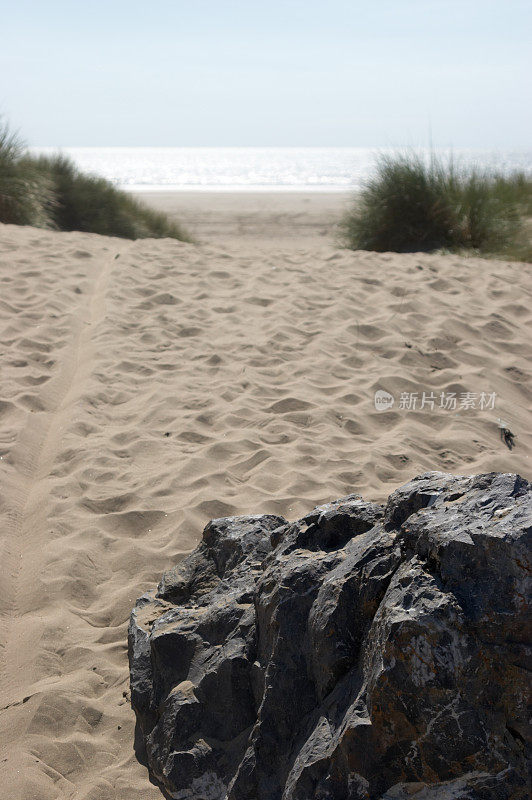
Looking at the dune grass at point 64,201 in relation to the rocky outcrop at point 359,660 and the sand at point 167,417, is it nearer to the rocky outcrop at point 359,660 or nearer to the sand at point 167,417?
the sand at point 167,417

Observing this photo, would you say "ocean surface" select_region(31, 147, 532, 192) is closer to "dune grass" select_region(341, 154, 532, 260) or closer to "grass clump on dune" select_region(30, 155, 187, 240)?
"dune grass" select_region(341, 154, 532, 260)

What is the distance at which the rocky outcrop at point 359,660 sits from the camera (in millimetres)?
1407

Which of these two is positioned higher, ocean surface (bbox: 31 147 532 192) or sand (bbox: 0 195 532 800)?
ocean surface (bbox: 31 147 532 192)

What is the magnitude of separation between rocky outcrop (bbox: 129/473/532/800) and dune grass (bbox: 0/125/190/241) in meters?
8.36

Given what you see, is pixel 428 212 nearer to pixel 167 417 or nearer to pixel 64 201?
pixel 64 201

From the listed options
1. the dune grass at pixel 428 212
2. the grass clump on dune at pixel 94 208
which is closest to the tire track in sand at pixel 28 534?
the dune grass at pixel 428 212

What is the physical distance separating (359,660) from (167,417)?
276 cm

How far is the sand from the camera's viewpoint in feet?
7.75

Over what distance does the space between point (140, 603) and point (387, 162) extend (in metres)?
8.06

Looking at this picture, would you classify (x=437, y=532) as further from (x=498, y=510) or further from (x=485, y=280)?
(x=485, y=280)

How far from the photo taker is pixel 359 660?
1643mm

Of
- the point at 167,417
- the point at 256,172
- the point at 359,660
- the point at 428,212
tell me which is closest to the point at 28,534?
the point at 167,417

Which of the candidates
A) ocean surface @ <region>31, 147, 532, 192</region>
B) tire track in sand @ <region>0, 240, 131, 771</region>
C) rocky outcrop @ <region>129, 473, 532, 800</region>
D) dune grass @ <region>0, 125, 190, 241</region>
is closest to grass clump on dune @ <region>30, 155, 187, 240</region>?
dune grass @ <region>0, 125, 190, 241</region>

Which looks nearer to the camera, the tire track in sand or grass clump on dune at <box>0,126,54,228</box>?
the tire track in sand
